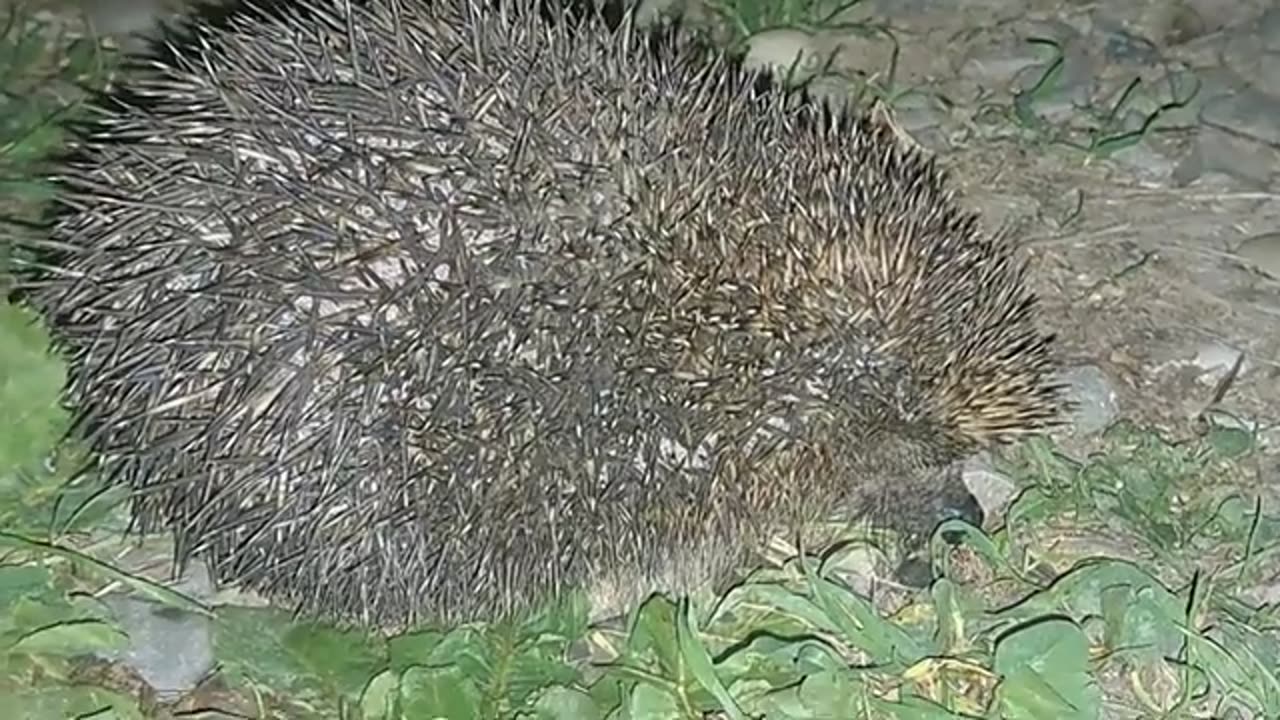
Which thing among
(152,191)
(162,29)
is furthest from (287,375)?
(162,29)

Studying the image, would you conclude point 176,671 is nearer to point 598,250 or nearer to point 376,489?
point 376,489

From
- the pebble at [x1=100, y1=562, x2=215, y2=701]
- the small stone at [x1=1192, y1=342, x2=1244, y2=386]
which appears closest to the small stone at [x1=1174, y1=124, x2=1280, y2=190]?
the small stone at [x1=1192, y1=342, x2=1244, y2=386]

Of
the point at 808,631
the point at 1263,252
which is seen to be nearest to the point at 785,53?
the point at 1263,252

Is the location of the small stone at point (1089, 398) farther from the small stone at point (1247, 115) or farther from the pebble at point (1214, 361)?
the small stone at point (1247, 115)

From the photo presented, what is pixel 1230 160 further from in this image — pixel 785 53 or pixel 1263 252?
pixel 785 53

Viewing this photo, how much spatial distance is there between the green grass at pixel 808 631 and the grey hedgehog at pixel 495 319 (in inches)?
3.7

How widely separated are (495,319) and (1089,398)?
1.30 meters

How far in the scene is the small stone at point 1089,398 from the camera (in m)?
3.46

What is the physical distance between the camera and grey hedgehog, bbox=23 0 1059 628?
2678 millimetres

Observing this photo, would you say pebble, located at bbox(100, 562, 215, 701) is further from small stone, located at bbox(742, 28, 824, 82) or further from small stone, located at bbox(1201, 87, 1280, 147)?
small stone, located at bbox(1201, 87, 1280, 147)

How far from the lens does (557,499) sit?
2.83m

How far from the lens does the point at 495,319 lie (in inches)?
105

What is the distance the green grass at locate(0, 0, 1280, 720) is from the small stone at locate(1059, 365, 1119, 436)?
10 cm

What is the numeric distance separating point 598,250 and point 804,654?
2.21 feet
